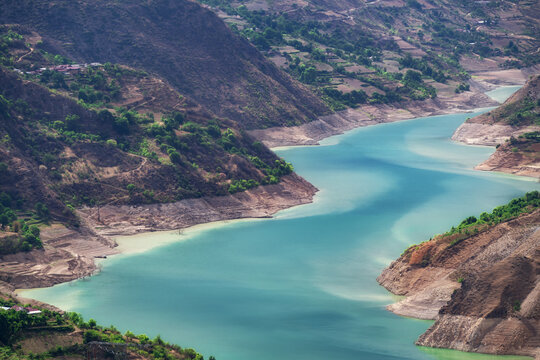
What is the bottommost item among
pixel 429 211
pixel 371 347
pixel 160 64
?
pixel 371 347

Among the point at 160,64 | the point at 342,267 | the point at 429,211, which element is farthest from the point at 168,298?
the point at 160,64

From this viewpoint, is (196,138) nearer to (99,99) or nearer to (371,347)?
(99,99)

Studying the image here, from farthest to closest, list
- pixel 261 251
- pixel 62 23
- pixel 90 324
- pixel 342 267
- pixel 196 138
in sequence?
pixel 62 23 → pixel 196 138 → pixel 261 251 → pixel 342 267 → pixel 90 324

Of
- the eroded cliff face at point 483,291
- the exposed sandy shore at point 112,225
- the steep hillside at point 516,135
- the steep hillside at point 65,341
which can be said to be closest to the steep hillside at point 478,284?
the eroded cliff face at point 483,291

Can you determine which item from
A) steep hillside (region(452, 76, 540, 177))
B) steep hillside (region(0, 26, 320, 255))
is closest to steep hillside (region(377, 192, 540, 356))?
steep hillside (region(0, 26, 320, 255))

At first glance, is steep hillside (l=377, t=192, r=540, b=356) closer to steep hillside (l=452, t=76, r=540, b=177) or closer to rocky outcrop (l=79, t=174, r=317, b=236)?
rocky outcrop (l=79, t=174, r=317, b=236)
